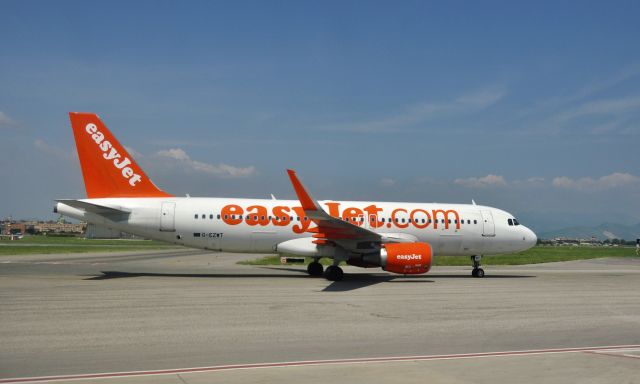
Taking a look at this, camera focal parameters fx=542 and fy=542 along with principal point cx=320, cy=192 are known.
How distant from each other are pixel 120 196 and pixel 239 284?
6.99 metres

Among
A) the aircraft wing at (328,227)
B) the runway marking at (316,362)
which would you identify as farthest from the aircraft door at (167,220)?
the runway marking at (316,362)

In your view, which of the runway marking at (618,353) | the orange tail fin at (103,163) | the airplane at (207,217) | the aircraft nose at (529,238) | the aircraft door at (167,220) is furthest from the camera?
the aircraft nose at (529,238)

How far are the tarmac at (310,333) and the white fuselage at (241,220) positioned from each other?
3.35m

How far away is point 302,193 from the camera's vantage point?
754 inches

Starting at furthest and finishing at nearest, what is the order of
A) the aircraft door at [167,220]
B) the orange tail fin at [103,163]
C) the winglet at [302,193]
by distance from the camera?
the orange tail fin at [103,163] → the aircraft door at [167,220] → the winglet at [302,193]

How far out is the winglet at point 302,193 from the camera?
18.9 metres

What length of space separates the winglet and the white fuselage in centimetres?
315

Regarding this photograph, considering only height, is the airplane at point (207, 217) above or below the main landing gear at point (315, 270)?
above

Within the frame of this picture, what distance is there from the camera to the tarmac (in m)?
7.22

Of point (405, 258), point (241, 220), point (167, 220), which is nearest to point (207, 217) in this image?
point (241, 220)

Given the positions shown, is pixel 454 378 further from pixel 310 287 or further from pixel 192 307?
pixel 310 287

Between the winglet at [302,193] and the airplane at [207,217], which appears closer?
the winglet at [302,193]

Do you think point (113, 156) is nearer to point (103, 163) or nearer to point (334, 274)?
point (103, 163)

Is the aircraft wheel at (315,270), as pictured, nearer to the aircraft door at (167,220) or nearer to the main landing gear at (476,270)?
the aircraft door at (167,220)
